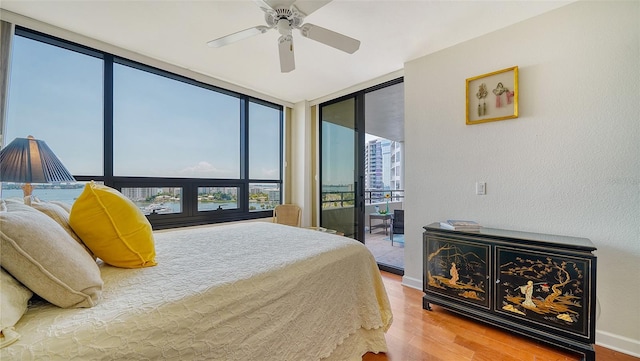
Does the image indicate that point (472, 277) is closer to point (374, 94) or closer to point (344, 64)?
point (344, 64)

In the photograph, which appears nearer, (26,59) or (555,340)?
(555,340)

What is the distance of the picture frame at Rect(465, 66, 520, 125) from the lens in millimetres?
2137

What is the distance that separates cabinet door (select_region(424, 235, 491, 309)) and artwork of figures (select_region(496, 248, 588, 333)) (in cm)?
11

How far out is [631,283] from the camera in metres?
1.68

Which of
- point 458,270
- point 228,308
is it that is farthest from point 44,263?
point 458,270

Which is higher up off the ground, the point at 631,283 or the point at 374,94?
the point at 374,94

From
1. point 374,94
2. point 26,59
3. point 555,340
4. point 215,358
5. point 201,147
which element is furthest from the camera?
point 374,94

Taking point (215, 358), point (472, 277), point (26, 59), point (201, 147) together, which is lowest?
point (472, 277)

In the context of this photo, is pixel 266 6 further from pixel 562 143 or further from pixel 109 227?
pixel 562 143

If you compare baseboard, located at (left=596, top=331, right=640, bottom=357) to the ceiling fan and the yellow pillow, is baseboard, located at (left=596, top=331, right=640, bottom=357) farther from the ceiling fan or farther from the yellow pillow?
the yellow pillow

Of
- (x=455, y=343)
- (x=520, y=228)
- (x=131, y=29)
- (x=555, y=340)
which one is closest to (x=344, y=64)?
(x=131, y=29)

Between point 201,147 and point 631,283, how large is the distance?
4.23m

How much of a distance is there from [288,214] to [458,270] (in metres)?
2.47

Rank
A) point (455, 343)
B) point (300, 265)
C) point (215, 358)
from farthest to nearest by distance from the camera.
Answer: point (455, 343), point (300, 265), point (215, 358)
